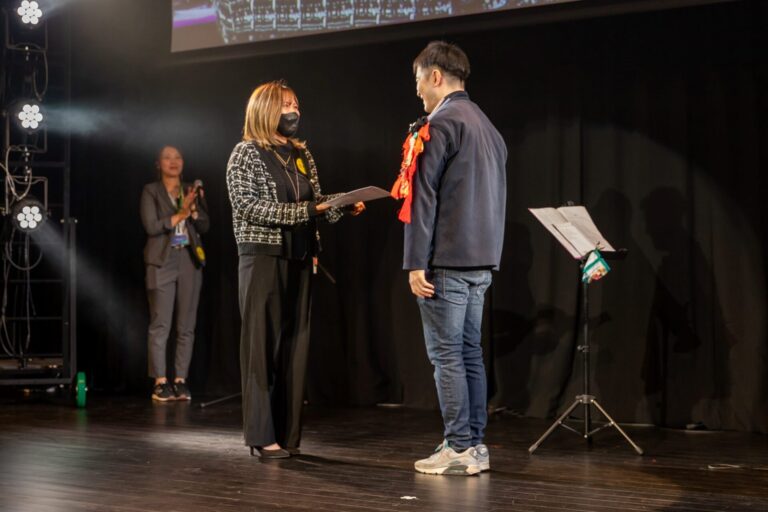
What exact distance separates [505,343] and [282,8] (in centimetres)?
272

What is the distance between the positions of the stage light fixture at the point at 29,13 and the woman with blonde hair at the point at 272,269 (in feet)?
9.59

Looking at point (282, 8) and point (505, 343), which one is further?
point (282, 8)

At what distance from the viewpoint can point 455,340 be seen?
139 inches

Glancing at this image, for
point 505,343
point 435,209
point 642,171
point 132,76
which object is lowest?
point 505,343

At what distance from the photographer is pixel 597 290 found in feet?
17.6

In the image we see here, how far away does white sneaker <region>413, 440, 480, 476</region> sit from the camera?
360 cm

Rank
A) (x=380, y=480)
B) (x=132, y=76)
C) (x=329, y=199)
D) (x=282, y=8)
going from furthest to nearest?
(x=132, y=76) < (x=282, y=8) < (x=329, y=199) < (x=380, y=480)

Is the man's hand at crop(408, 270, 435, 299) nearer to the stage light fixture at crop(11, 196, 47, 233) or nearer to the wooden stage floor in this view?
the wooden stage floor

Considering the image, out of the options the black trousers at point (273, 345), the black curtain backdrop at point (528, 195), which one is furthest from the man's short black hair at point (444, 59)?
the black curtain backdrop at point (528, 195)

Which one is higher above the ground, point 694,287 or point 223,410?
point 694,287

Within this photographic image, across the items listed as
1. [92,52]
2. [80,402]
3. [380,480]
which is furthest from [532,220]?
[92,52]

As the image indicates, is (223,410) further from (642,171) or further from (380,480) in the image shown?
(642,171)

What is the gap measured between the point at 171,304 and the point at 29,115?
159 centimetres

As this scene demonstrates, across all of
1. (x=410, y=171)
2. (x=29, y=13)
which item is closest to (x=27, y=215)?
(x=29, y=13)
